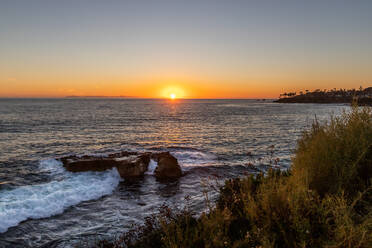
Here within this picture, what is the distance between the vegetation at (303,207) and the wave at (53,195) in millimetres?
5364

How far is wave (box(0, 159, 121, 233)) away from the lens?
33.2 ft

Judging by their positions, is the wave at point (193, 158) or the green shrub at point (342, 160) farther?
the wave at point (193, 158)

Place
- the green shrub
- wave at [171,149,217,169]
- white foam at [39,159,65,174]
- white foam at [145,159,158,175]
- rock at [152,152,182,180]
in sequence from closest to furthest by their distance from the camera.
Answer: the green shrub → rock at [152,152,182,180] → white foam at [145,159,158,175] → white foam at [39,159,65,174] → wave at [171,149,217,169]

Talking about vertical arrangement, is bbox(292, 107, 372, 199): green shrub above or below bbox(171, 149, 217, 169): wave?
above

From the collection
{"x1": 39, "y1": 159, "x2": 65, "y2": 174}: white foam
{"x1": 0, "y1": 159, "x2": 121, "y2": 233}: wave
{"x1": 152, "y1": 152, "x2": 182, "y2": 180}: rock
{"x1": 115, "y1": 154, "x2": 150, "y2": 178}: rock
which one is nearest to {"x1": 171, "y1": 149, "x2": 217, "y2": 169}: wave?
{"x1": 152, "y1": 152, "x2": 182, "y2": 180}: rock

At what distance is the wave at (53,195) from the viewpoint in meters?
10.1

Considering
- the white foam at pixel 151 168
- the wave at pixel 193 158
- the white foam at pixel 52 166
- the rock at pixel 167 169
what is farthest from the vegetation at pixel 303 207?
the white foam at pixel 52 166

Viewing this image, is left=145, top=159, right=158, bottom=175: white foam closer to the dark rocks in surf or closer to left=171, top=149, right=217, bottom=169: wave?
the dark rocks in surf

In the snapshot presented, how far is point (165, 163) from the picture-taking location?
15.8 m

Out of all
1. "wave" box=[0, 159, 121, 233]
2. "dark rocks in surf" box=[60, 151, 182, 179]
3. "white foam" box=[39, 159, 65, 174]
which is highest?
"dark rocks in surf" box=[60, 151, 182, 179]

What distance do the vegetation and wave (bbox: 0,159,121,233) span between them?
211 inches

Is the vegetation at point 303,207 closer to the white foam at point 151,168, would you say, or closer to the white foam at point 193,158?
the white foam at point 151,168

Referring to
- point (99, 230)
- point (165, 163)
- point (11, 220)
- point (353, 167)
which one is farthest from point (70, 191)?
point (353, 167)

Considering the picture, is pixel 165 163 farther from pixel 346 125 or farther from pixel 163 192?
pixel 346 125
